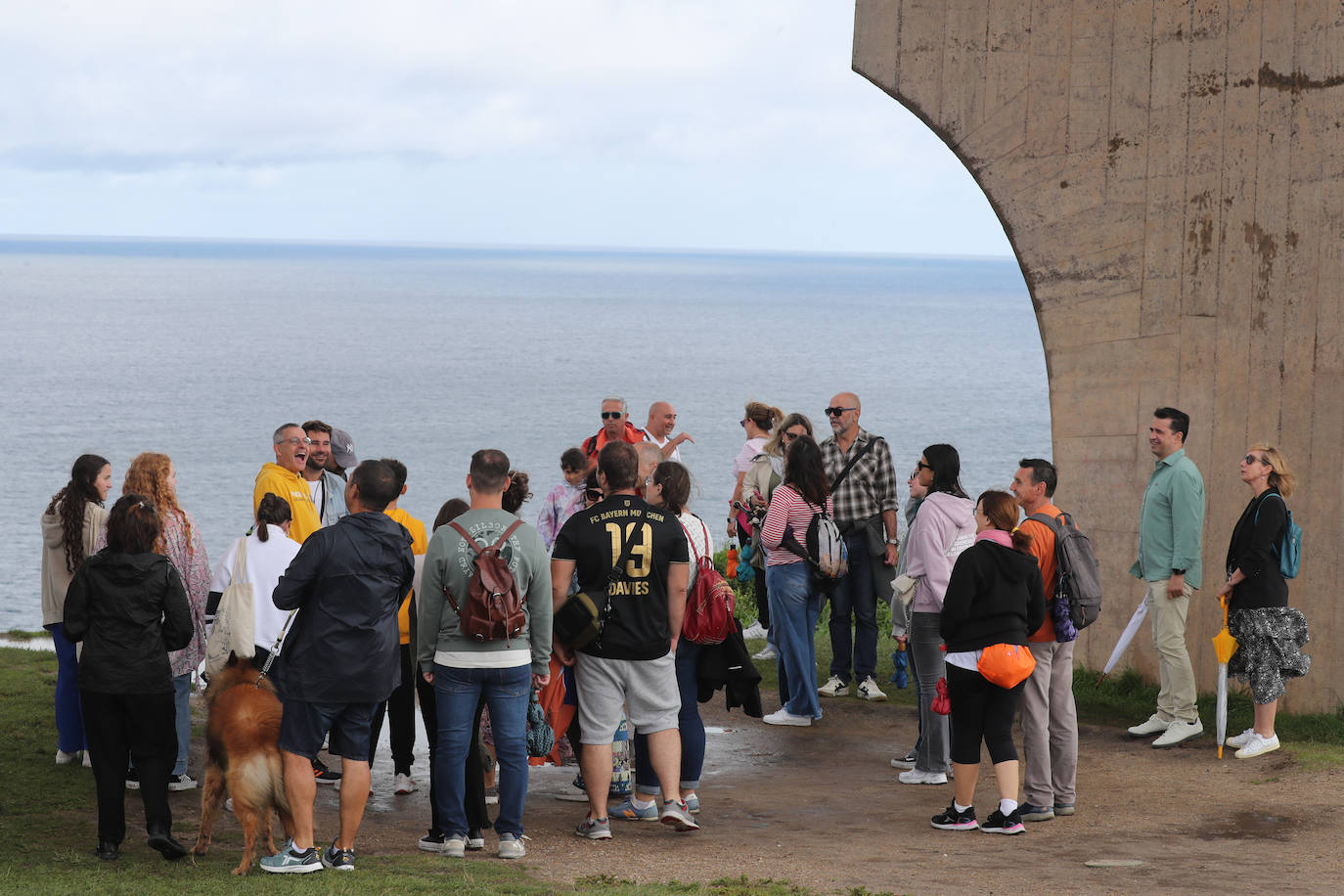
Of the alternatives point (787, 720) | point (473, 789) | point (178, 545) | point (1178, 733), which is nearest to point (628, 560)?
point (473, 789)

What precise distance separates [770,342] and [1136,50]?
83.8 m

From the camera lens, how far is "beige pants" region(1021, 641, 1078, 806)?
6973 mm

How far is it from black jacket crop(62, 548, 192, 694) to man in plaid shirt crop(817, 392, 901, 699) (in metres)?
4.80

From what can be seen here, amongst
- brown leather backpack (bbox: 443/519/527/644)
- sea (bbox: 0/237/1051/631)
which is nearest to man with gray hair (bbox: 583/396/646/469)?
sea (bbox: 0/237/1051/631)

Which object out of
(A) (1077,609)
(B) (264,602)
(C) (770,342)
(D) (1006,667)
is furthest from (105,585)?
(C) (770,342)

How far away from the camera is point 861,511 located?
31.8 feet

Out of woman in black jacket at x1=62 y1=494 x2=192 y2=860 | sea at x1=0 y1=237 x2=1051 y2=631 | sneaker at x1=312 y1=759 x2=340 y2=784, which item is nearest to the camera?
woman in black jacket at x1=62 y1=494 x2=192 y2=860

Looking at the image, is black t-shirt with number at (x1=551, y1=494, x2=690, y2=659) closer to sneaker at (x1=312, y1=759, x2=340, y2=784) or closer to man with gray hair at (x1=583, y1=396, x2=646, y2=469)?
sneaker at (x1=312, y1=759, x2=340, y2=784)

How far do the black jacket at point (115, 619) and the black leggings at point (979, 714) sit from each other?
3582 millimetres

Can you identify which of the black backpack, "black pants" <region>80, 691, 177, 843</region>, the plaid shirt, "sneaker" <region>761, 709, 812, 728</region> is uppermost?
the plaid shirt

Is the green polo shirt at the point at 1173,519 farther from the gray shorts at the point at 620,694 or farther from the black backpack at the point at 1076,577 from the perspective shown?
the gray shorts at the point at 620,694

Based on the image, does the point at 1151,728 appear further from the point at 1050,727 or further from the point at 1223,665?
the point at 1050,727

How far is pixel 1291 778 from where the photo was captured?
7852 millimetres

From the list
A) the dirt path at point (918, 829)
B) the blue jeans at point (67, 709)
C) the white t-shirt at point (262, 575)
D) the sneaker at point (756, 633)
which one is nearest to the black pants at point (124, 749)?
the dirt path at point (918, 829)
